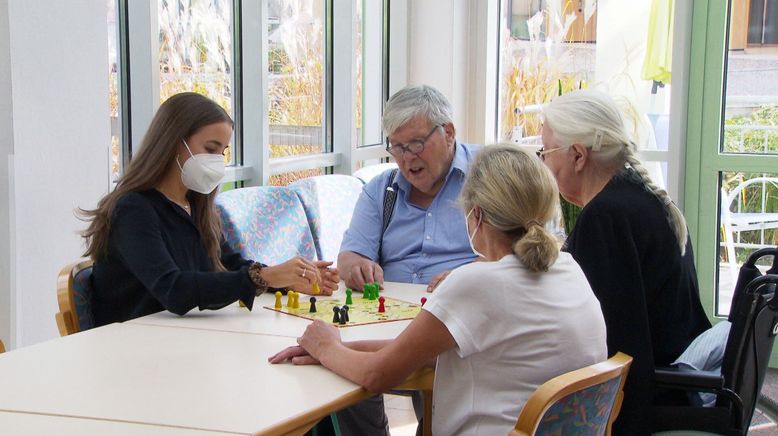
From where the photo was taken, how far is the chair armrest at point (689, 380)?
225 centimetres

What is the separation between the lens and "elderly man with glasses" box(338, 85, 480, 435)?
3.21 metres

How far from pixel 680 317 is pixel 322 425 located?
4.02ft

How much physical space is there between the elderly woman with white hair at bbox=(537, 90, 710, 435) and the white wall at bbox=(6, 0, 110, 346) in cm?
148

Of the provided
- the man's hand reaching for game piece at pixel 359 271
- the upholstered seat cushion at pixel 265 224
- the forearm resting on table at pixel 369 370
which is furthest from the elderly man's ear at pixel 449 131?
the forearm resting on table at pixel 369 370

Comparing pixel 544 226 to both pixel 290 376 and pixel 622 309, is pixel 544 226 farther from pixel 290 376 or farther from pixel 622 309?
pixel 290 376

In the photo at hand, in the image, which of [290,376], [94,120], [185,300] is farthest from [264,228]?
[290,376]

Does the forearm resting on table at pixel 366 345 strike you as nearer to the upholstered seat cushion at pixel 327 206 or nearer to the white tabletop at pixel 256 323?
the white tabletop at pixel 256 323

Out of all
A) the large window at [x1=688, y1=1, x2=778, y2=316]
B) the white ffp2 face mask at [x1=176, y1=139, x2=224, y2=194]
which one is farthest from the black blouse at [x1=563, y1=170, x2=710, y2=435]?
the large window at [x1=688, y1=1, x2=778, y2=316]

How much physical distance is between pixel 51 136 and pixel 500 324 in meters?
1.69

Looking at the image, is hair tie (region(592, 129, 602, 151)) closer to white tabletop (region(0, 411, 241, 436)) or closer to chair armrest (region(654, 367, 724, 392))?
chair armrest (region(654, 367, 724, 392))

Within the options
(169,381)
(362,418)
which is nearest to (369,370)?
(169,381)

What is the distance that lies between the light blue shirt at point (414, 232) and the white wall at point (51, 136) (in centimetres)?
91

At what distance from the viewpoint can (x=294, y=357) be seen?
2037mm

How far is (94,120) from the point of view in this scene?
3074mm
